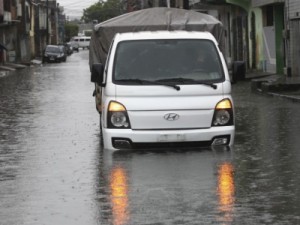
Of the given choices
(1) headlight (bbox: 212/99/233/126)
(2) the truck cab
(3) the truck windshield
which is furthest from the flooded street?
(3) the truck windshield

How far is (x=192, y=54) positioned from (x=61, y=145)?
3.21 metres

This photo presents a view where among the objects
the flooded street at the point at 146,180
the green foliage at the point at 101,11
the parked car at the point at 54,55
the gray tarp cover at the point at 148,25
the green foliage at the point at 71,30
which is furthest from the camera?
the green foliage at the point at 71,30

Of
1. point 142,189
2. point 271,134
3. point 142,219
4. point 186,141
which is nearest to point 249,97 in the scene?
point 271,134

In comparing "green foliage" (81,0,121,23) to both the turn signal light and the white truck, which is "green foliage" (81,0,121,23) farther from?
the turn signal light

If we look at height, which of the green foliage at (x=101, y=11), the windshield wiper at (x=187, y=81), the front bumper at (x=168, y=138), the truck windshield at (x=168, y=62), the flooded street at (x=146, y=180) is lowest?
the flooded street at (x=146, y=180)

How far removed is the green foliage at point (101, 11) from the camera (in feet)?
560

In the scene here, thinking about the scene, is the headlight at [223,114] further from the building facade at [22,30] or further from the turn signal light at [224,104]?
the building facade at [22,30]

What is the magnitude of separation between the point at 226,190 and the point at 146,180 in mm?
1199

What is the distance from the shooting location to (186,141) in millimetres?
11172

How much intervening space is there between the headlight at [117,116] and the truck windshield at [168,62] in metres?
0.45

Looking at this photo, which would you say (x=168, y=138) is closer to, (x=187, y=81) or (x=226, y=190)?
(x=187, y=81)

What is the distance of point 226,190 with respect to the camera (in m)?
8.92

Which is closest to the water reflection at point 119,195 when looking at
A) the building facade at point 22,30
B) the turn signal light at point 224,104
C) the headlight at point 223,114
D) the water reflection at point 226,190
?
the water reflection at point 226,190

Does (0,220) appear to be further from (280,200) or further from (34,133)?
(34,133)
